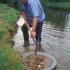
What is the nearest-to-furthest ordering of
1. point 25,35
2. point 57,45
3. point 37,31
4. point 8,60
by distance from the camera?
point 8,60 → point 37,31 → point 25,35 → point 57,45

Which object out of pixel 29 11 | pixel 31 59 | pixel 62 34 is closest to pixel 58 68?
pixel 31 59

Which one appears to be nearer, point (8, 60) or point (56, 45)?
point (8, 60)

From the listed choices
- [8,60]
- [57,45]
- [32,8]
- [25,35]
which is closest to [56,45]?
[57,45]

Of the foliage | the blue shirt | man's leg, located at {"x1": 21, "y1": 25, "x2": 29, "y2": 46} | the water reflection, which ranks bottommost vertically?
the water reflection

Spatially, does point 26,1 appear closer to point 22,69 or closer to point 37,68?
point 37,68

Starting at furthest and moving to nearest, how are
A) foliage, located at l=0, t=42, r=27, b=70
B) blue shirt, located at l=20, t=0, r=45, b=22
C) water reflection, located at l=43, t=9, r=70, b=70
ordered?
water reflection, located at l=43, t=9, r=70, b=70
blue shirt, located at l=20, t=0, r=45, b=22
foliage, located at l=0, t=42, r=27, b=70

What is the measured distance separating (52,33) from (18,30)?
124 cm

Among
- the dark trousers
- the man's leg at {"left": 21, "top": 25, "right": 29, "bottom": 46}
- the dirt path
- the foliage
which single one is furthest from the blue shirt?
the foliage

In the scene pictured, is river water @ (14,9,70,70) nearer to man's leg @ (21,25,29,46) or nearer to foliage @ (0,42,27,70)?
man's leg @ (21,25,29,46)

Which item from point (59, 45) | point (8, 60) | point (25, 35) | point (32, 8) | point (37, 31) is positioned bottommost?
point (59, 45)

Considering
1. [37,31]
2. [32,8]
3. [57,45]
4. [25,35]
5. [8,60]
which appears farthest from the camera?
[57,45]

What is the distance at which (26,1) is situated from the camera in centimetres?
731

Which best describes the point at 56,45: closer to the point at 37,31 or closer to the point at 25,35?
the point at 25,35

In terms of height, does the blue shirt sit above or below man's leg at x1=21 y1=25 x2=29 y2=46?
above
